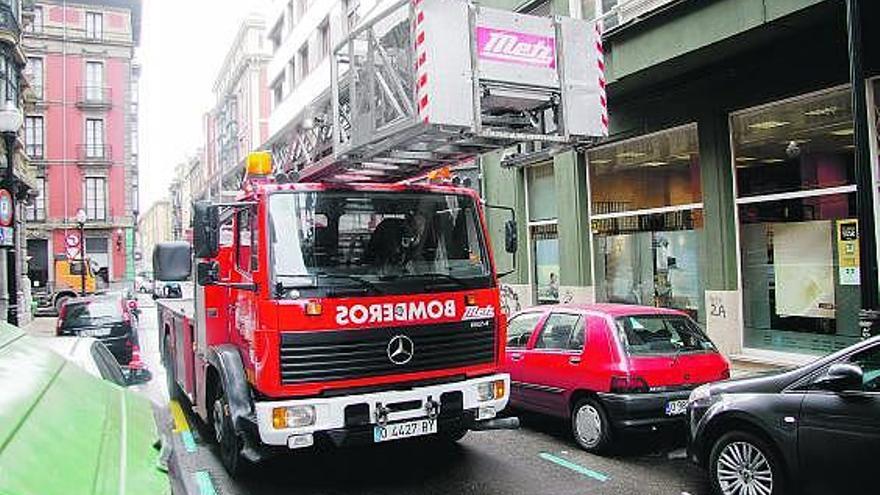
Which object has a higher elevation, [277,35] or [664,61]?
[277,35]

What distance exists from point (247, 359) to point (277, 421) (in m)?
0.86

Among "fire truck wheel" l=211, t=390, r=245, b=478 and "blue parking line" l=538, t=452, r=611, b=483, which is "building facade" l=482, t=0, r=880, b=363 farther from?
"fire truck wheel" l=211, t=390, r=245, b=478

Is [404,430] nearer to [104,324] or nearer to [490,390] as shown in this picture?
[490,390]

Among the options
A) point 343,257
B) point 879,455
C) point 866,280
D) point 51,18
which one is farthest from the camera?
point 51,18

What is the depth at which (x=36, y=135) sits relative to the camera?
155 feet

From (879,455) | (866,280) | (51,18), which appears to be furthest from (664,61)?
(51,18)

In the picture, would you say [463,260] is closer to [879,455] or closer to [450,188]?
[450,188]

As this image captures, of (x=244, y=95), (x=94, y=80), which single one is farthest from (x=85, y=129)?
(x=244, y=95)

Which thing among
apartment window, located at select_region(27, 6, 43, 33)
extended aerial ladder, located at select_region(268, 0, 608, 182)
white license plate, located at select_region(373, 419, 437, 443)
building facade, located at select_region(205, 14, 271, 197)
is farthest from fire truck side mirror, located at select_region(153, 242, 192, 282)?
apartment window, located at select_region(27, 6, 43, 33)

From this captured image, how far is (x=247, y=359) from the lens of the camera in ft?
20.6

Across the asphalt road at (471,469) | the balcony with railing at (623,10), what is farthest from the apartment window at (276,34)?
the asphalt road at (471,469)

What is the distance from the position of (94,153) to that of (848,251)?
48.1 metres

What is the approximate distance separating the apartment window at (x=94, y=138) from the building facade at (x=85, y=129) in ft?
0.20

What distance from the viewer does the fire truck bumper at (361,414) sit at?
562cm
